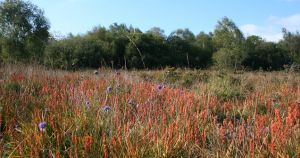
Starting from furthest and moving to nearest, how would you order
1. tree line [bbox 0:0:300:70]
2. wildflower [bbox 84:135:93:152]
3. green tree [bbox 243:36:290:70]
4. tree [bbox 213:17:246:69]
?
green tree [bbox 243:36:290:70], tree [bbox 213:17:246:69], tree line [bbox 0:0:300:70], wildflower [bbox 84:135:93:152]

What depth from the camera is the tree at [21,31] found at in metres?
37.7

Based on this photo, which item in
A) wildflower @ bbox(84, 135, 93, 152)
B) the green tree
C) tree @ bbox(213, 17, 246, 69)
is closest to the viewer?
wildflower @ bbox(84, 135, 93, 152)

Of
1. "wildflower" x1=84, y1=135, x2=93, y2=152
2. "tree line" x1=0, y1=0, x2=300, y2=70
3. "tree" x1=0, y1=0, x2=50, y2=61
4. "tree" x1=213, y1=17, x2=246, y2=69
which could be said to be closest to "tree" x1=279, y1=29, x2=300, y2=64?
"tree line" x1=0, y1=0, x2=300, y2=70

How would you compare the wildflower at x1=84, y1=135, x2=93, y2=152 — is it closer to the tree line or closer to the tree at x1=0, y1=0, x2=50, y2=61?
the tree line

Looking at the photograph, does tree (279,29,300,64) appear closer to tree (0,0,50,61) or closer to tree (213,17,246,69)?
tree (213,17,246,69)

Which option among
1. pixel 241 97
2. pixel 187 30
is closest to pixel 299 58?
pixel 187 30

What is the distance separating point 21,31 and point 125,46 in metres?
10.4

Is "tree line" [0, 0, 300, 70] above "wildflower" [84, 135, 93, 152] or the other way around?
above

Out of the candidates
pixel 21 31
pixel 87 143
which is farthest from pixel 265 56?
pixel 87 143

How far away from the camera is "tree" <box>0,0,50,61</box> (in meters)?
37.7

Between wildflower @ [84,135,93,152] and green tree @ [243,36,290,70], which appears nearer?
wildflower @ [84,135,93,152]

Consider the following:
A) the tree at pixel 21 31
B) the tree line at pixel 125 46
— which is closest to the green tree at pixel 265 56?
the tree line at pixel 125 46

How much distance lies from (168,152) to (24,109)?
2.54m

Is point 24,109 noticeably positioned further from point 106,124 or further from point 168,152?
point 168,152
